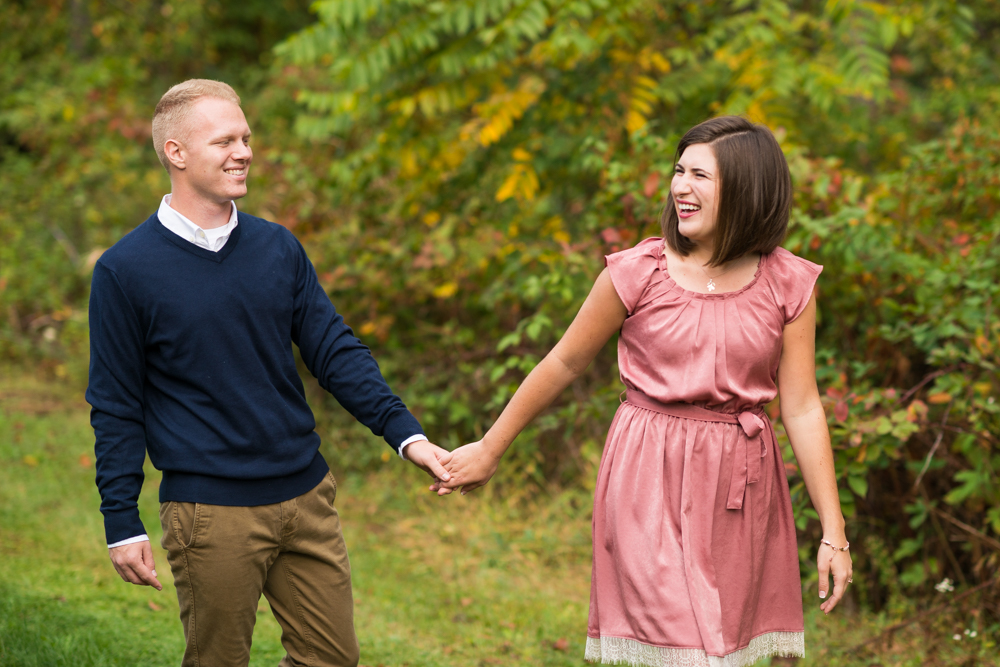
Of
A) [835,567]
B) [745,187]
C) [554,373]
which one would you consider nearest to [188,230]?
[554,373]

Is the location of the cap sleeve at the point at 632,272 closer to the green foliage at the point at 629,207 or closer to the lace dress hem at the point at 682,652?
the lace dress hem at the point at 682,652

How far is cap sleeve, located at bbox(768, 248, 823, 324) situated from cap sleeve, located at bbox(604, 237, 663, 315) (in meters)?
0.35

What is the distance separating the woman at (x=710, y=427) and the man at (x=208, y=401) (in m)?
0.90

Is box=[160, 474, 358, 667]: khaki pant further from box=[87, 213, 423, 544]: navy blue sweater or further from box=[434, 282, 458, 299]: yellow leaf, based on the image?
box=[434, 282, 458, 299]: yellow leaf

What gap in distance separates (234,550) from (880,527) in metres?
3.58

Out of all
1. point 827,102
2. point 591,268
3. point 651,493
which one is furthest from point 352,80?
point 651,493

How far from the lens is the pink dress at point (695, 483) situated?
2473 millimetres

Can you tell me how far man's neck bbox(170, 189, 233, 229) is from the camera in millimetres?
2609

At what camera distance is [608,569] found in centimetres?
262

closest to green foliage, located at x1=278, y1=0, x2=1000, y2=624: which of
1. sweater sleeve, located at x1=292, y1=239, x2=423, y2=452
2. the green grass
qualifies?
the green grass

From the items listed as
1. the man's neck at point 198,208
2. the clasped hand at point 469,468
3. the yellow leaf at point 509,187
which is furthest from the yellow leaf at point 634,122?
the man's neck at point 198,208

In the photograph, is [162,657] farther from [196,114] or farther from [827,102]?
[827,102]

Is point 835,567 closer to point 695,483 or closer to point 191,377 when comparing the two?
point 695,483

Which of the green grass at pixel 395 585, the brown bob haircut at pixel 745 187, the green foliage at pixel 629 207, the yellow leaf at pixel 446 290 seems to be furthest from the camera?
the yellow leaf at pixel 446 290
